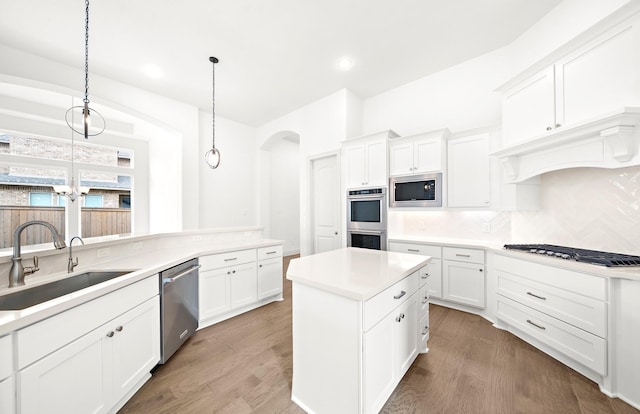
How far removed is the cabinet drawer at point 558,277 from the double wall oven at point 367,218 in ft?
4.74

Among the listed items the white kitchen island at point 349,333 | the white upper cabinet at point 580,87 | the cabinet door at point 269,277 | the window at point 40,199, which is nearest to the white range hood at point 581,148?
the white upper cabinet at point 580,87

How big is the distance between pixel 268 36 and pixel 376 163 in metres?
2.19

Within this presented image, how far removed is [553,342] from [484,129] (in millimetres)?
2275

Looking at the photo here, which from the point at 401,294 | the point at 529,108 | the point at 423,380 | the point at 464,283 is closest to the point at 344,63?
the point at 529,108

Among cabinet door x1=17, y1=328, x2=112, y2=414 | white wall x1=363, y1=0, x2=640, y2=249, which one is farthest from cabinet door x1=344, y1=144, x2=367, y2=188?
cabinet door x1=17, y1=328, x2=112, y2=414

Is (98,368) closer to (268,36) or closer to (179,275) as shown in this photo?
(179,275)

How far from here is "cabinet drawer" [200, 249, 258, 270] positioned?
2520 mm

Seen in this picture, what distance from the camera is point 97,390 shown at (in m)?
1.30

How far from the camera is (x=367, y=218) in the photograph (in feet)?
11.9

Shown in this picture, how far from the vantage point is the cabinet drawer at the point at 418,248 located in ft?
9.93

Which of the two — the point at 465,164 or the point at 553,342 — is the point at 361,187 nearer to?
the point at 465,164

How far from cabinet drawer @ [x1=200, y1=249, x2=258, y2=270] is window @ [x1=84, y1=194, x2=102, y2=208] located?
4.18 meters

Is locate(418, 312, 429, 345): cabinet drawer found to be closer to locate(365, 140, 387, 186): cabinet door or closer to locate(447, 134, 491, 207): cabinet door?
locate(447, 134, 491, 207): cabinet door

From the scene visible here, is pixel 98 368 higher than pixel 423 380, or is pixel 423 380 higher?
pixel 98 368
